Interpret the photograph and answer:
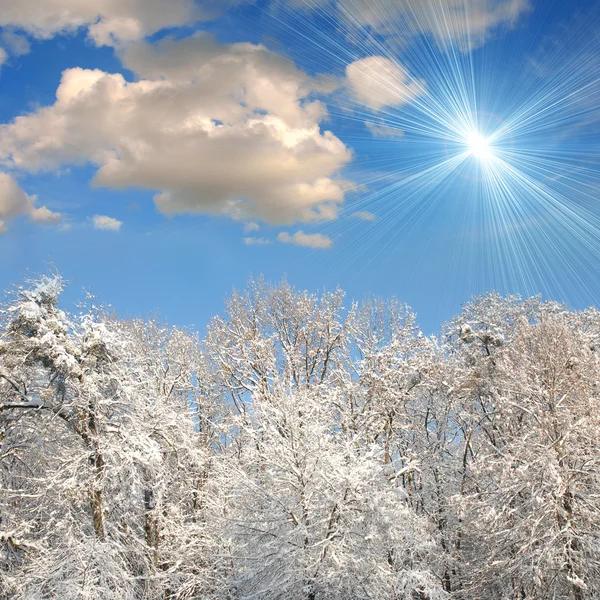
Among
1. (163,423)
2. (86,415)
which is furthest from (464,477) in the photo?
(86,415)

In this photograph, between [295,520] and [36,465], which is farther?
[36,465]

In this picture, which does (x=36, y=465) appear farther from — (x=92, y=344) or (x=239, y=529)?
(x=239, y=529)

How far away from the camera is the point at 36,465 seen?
18203mm

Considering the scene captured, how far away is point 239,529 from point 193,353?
16537mm

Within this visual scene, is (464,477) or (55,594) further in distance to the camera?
(464,477)

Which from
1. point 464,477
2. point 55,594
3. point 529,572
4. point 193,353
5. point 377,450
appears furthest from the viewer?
point 193,353

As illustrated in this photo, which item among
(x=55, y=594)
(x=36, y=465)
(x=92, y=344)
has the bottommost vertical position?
(x=55, y=594)

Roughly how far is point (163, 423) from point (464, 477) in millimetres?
11869

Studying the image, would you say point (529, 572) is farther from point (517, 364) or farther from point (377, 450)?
point (517, 364)

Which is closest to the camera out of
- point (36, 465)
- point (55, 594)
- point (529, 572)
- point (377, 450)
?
point (55, 594)

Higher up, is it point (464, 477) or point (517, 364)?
point (517, 364)

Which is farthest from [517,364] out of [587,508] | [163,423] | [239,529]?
[163,423]

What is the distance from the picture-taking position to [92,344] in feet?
52.9

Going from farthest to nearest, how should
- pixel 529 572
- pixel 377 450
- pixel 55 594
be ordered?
pixel 377 450, pixel 529 572, pixel 55 594
